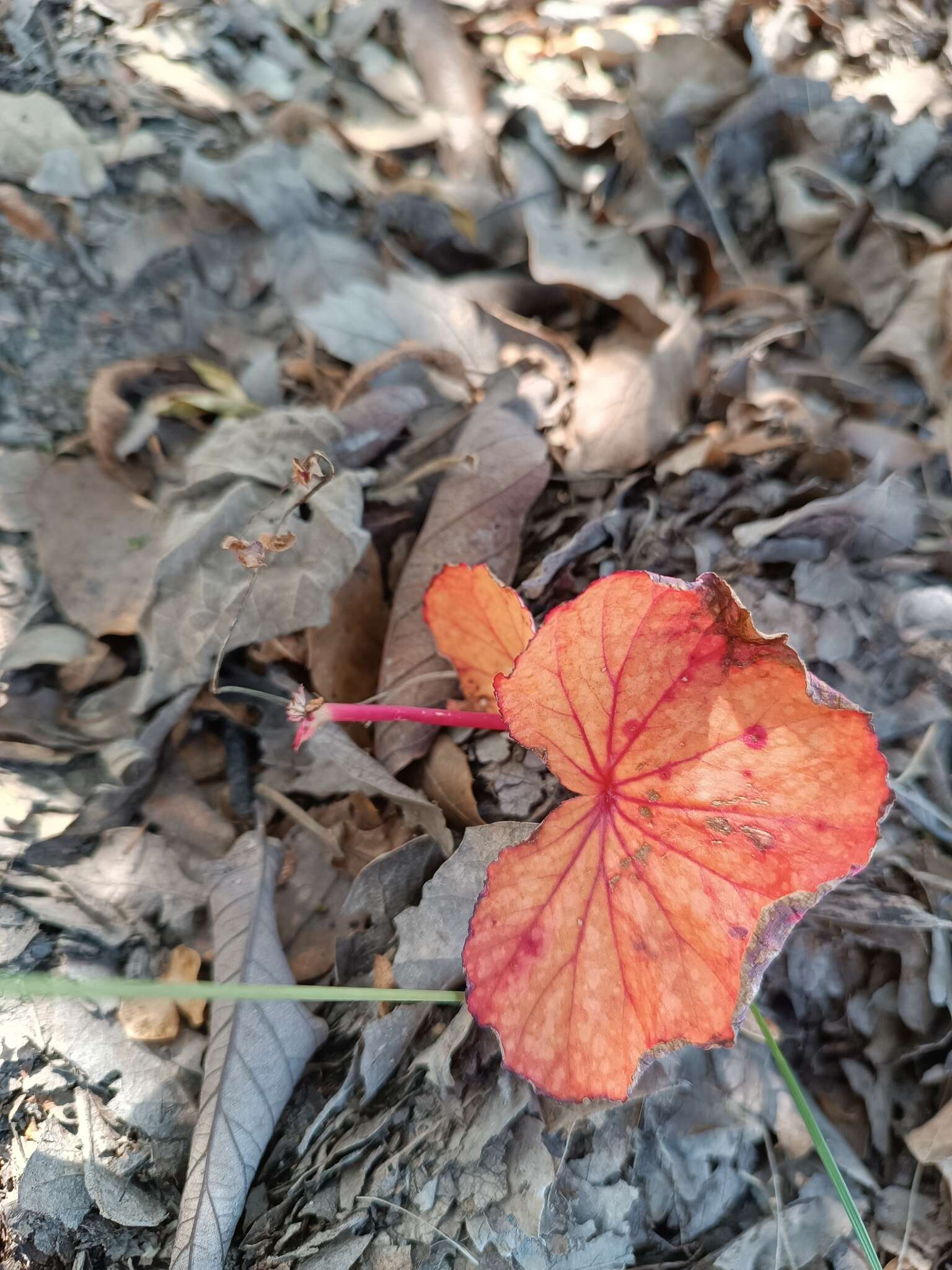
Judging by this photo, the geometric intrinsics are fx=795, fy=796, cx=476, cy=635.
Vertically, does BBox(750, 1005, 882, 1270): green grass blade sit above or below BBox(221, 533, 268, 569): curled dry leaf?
below

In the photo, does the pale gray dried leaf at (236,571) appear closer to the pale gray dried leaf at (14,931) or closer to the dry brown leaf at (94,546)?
the dry brown leaf at (94,546)

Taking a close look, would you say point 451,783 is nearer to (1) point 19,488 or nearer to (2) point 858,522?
(2) point 858,522

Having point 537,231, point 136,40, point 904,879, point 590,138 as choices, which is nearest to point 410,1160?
point 904,879

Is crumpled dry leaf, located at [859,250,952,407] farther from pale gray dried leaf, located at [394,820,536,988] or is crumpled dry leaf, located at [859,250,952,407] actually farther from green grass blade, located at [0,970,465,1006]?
green grass blade, located at [0,970,465,1006]

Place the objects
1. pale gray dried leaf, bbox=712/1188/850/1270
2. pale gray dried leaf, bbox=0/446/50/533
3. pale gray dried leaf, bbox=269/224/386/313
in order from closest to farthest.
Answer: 1. pale gray dried leaf, bbox=712/1188/850/1270
2. pale gray dried leaf, bbox=0/446/50/533
3. pale gray dried leaf, bbox=269/224/386/313

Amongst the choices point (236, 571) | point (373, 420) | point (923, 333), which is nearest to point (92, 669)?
point (236, 571)

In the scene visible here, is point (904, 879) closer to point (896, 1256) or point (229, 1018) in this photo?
point (896, 1256)

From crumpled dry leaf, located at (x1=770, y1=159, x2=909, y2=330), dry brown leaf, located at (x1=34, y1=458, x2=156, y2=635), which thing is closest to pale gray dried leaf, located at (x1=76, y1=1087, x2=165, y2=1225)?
dry brown leaf, located at (x1=34, y1=458, x2=156, y2=635)
